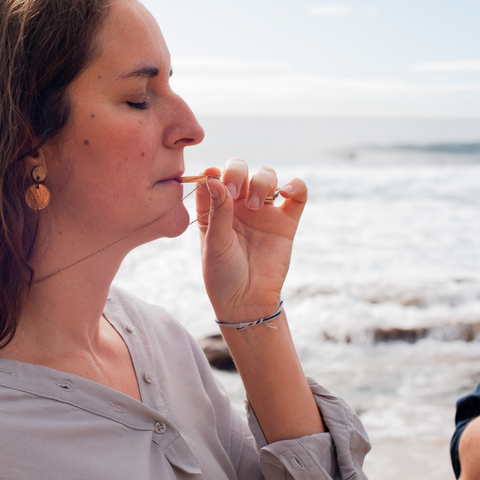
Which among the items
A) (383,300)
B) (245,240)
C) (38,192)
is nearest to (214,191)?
(245,240)

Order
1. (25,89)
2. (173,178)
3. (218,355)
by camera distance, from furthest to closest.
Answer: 1. (218,355)
2. (173,178)
3. (25,89)

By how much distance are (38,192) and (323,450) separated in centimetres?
108

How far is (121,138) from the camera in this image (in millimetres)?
1300

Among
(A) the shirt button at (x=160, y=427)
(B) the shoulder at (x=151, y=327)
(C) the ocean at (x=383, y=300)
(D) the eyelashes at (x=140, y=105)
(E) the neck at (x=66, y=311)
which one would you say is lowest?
(C) the ocean at (x=383, y=300)

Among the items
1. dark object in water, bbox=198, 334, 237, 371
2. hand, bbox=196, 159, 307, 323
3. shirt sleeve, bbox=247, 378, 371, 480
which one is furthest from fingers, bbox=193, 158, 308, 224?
dark object in water, bbox=198, 334, 237, 371

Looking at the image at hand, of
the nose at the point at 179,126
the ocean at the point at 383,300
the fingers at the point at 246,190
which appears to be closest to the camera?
the nose at the point at 179,126

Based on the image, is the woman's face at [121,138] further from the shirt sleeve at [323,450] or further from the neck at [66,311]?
the shirt sleeve at [323,450]

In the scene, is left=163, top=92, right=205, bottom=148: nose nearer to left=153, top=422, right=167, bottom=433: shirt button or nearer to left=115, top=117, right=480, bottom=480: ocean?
left=153, top=422, right=167, bottom=433: shirt button

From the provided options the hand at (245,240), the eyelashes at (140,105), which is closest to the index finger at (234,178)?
the hand at (245,240)

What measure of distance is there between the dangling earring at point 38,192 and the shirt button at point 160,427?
620 millimetres

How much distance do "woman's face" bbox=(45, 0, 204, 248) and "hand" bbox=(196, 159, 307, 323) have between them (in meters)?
0.19

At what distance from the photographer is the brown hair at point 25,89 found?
1.20 m

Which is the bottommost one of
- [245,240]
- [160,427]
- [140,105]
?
[160,427]

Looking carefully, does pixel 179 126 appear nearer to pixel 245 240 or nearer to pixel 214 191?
pixel 214 191
